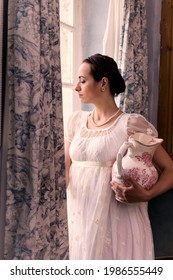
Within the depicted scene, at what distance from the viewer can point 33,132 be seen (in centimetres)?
82

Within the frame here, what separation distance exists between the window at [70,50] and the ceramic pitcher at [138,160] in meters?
0.72

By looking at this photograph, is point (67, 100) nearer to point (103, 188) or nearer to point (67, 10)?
point (67, 10)

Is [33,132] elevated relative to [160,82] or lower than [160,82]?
lower

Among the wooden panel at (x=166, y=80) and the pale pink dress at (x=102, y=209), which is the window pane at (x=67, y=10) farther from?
the pale pink dress at (x=102, y=209)

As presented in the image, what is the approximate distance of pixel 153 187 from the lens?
115 cm

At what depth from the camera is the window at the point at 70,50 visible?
1.77 metres

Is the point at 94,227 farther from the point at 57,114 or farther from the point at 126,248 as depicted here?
the point at 57,114

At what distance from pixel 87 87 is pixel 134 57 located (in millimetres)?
544

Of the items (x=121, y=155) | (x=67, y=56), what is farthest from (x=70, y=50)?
(x=121, y=155)

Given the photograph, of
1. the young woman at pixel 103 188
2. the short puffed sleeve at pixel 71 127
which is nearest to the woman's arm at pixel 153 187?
the young woman at pixel 103 188

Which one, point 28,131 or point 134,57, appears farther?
point 134,57

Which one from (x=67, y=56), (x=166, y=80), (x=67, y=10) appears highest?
(x=67, y=10)
